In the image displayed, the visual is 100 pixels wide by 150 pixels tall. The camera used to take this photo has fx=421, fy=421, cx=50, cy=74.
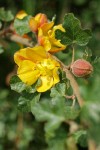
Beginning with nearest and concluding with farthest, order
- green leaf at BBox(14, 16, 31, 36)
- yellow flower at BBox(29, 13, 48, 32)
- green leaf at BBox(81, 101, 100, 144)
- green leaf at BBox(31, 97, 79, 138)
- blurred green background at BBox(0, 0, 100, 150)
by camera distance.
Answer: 1. green leaf at BBox(81, 101, 100, 144)
2. green leaf at BBox(31, 97, 79, 138)
3. yellow flower at BBox(29, 13, 48, 32)
4. green leaf at BBox(14, 16, 31, 36)
5. blurred green background at BBox(0, 0, 100, 150)

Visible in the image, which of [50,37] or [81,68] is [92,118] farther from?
[50,37]

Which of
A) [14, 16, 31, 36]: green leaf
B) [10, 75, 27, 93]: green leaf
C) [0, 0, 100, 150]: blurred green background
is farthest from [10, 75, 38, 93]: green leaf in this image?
[0, 0, 100, 150]: blurred green background

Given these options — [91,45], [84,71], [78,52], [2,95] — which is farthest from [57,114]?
[91,45]

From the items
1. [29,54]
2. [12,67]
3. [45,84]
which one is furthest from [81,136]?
[12,67]

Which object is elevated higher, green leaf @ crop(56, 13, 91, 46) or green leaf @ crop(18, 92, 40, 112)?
green leaf @ crop(56, 13, 91, 46)

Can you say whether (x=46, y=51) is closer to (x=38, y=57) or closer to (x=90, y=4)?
(x=38, y=57)

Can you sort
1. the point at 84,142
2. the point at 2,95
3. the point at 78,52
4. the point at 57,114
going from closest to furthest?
the point at 57,114, the point at 84,142, the point at 78,52, the point at 2,95

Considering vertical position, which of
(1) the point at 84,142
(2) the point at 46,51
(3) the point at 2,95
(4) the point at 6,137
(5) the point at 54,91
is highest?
(2) the point at 46,51

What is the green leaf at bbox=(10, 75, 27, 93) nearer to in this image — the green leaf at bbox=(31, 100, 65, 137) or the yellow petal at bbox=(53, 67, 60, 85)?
the yellow petal at bbox=(53, 67, 60, 85)
